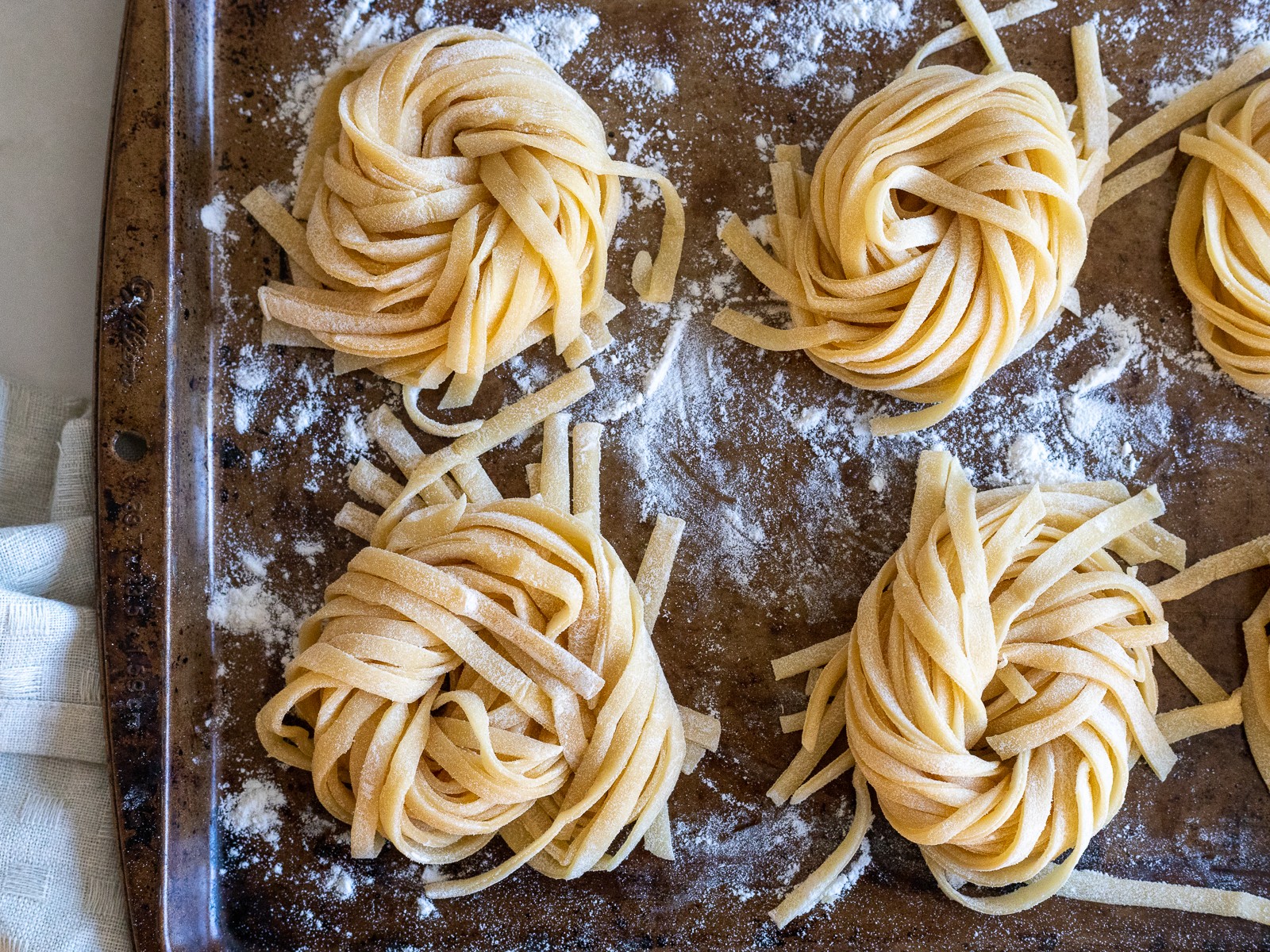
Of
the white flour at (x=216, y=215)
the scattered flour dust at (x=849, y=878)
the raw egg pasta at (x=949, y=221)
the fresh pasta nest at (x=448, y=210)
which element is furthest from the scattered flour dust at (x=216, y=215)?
the scattered flour dust at (x=849, y=878)

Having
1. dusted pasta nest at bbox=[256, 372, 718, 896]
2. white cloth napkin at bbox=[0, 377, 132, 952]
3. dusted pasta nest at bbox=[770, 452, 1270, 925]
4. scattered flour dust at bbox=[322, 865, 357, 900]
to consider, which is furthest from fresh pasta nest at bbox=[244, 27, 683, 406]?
scattered flour dust at bbox=[322, 865, 357, 900]

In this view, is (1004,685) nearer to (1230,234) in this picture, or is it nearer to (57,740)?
(1230,234)

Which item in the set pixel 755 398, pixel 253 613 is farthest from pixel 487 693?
pixel 755 398

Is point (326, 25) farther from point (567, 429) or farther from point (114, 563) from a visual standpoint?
point (114, 563)

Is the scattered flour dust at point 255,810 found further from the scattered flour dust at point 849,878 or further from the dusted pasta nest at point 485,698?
the scattered flour dust at point 849,878

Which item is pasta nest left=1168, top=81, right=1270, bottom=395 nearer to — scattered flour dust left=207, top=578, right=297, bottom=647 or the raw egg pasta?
the raw egg pasta

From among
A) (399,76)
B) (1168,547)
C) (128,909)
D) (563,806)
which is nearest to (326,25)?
(399,76)
